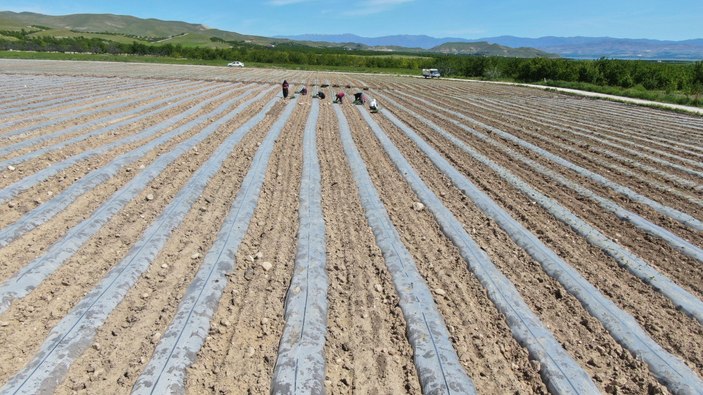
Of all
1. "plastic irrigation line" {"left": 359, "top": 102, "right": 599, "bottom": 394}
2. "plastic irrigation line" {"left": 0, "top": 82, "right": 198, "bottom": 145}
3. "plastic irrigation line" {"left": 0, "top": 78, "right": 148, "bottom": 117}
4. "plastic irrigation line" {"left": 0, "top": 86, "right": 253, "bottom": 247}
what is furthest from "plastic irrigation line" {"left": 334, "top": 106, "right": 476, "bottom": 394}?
"plastic irrigation line" {"left": 0, "top": 78, "right": 148, "bottom": 117}

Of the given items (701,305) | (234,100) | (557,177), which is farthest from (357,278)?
(234,100)

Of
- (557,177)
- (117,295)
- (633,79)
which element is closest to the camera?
(117,295)

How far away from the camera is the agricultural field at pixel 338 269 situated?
129 inches

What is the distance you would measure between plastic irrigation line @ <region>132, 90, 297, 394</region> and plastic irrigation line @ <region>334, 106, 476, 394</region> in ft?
5.57

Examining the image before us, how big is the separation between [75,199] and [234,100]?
13.5 m

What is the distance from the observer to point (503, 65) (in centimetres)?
5847

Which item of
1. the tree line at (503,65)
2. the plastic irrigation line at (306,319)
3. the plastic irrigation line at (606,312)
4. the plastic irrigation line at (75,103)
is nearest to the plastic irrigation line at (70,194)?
the plastic irrigation line at (306,319)

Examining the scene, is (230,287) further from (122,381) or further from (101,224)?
(101,224)

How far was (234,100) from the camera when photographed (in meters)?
18.9

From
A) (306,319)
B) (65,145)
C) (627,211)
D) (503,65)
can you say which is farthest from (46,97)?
(503,65)

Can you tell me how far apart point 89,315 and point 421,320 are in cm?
279

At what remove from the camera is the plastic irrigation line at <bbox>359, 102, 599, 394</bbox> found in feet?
10.7

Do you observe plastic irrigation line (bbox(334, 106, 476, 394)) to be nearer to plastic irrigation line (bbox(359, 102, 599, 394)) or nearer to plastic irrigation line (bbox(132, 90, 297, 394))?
plastic irrigation line (bbox(359, 102, 599, 394))

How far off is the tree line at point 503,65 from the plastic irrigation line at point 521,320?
1079 inches
